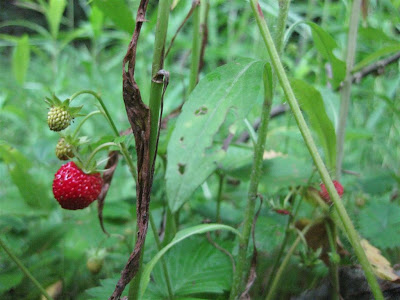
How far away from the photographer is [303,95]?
66cm

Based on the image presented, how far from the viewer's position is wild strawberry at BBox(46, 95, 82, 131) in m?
0.58

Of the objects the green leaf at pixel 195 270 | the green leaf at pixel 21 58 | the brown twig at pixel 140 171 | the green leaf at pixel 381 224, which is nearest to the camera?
the brown twig at pixel 140 171

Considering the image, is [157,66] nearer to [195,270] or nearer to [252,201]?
[252,201]

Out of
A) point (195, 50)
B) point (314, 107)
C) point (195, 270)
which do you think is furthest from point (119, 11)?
point (195, 270)

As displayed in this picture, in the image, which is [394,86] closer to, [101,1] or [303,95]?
[303,95]

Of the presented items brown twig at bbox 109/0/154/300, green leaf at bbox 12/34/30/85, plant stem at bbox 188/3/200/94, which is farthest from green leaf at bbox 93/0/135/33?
green leaf at bbox 12/34/30/85

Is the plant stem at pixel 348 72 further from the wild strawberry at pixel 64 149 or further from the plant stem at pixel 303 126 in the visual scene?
the wild strawberry at pixel 64 149

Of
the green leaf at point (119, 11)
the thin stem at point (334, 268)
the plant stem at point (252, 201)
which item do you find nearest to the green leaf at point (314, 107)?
the plant stem at point (252, 201)

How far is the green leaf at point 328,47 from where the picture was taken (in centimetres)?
73

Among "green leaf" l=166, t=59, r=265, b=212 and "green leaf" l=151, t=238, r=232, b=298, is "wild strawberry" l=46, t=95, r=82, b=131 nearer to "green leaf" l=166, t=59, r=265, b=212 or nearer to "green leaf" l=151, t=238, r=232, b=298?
"green leaf" l=166, t=59, r=265, b=212

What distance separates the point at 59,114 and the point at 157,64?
6.8 inches

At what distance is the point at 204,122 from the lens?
1.69ft

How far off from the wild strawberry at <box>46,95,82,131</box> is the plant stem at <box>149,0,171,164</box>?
0.15 metres

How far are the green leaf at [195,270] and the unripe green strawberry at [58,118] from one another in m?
0.33
